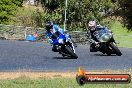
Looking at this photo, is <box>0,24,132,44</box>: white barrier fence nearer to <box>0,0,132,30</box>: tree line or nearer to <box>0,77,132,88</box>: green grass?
<box>0,0,132,30</box>: tree line

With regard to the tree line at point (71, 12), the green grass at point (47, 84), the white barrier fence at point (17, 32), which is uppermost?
the green grass at point (47, 84)

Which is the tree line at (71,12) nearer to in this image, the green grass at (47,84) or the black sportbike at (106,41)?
the black sportbike at (106,41)

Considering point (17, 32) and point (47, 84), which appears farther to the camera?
point (17, 32)

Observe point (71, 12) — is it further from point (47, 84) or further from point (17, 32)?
point (47, 84)

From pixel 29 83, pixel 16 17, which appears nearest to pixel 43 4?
pixel 16 17

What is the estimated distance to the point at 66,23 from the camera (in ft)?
150

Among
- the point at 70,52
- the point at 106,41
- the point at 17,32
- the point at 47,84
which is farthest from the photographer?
the point at 17,32

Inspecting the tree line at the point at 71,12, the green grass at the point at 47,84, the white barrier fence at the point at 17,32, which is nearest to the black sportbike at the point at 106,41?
the green grass at the point at 47,84

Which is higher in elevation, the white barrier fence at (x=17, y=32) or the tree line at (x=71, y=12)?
the tree line at (x=71, y=12)

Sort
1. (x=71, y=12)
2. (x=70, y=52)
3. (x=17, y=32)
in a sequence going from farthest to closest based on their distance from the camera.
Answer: (x=71, y=12) → (x=17, y=32) → (x=70, y=52)

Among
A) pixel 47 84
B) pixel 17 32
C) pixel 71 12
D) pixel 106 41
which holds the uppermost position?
pixel 47 84

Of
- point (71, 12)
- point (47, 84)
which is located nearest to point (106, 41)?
point (47, 84)

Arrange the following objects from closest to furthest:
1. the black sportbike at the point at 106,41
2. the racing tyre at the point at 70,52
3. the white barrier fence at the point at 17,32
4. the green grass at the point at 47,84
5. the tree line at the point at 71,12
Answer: the green grass at the point at 47,84
the racing tyre at the point at 70,52
the black sportbike at the point at 106,41
the white barrier fence at the point at 17,32
the tree line at the point at 71,12

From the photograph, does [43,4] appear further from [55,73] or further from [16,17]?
[55,73]
